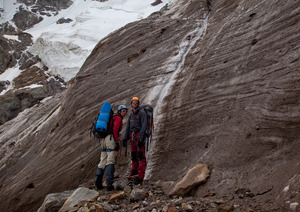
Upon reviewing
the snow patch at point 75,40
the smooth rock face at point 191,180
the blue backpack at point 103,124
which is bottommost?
the smooth rock face at point 191,180

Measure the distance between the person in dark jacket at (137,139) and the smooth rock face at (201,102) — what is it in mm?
416

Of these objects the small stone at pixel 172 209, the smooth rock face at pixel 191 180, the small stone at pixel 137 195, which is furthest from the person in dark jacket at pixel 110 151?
the small stone at pixel 172 209

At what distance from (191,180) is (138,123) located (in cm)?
275

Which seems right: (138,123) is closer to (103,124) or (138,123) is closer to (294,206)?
(103,124)

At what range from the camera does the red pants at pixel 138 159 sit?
835cm

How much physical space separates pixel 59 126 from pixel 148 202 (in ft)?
31.0

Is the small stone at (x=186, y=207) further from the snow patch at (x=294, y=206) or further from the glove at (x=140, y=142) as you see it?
the glove at (x=140, y=142)

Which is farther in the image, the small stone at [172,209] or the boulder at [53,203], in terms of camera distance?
the boulder at [53,203]

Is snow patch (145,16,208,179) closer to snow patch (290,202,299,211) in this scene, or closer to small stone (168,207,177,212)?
small stone (168,207,177,212)

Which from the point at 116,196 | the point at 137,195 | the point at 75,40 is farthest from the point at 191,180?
the point at 75,40

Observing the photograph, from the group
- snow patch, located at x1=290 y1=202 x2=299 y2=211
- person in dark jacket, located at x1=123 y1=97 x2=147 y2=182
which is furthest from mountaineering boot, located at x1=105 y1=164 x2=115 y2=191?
snow patch, located at x1=290 y1=202 x2=299 y2=211

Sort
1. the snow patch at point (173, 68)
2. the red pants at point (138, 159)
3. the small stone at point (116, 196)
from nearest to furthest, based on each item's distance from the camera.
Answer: the small stone at point (116, 196) < the red pants at point (138, 159) < the snow patch at point (173, 68)

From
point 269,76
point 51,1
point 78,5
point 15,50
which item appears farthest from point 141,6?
point 269,76

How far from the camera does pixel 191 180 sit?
6691 mm
